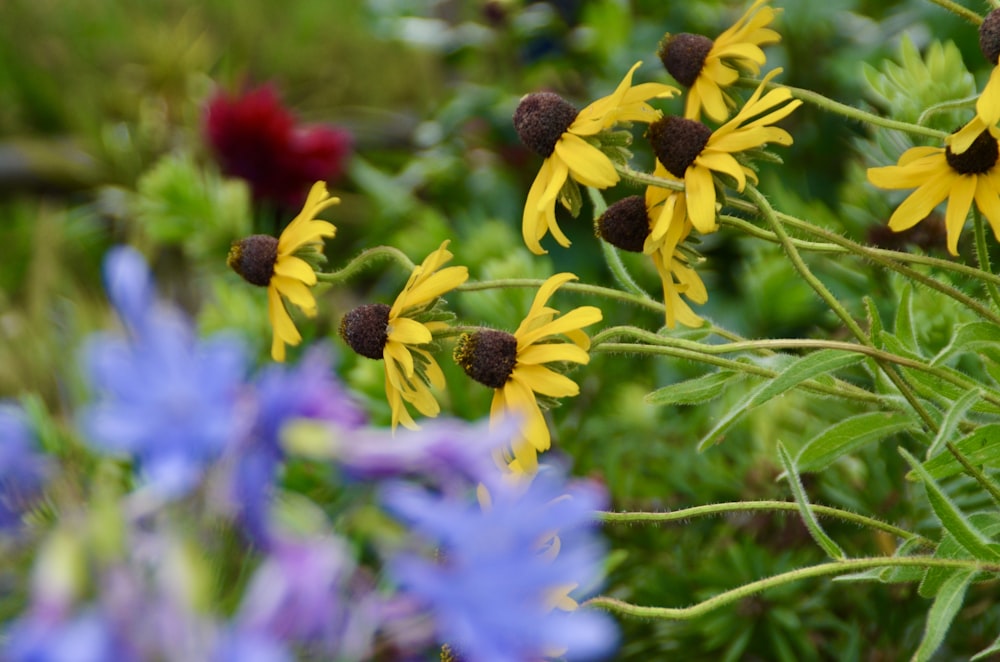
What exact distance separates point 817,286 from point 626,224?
0.08 metres

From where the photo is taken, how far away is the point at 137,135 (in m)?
1.64

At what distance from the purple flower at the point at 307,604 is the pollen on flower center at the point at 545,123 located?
226 mm

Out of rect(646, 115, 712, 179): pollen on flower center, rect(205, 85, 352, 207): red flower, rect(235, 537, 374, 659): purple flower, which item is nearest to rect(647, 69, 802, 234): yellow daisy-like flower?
rect(646, 115, 712, 179): pollen on flower center

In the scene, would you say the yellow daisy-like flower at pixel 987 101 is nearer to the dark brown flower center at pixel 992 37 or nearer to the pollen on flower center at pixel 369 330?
the dark brown flower center at pixel 992 37

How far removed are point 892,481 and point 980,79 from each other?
0.39m

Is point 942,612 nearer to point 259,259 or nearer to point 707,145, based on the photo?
point 707,145

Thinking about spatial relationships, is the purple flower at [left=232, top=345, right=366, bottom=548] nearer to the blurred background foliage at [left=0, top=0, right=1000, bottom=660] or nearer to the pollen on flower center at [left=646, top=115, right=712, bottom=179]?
the pollen on flower center at [left=646, top=115, right=712, bottom=179]

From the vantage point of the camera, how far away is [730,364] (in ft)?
1.24

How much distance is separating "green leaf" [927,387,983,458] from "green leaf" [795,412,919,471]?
5 cm

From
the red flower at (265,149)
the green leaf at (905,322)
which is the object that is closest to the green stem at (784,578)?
the green leaf at (905,322)

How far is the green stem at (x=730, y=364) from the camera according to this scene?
36 cm

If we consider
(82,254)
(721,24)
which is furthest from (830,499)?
(82,254)

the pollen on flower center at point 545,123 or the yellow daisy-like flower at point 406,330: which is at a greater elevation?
the pollen on flower center at point 545,123

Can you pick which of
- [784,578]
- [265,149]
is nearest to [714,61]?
[784,578]
